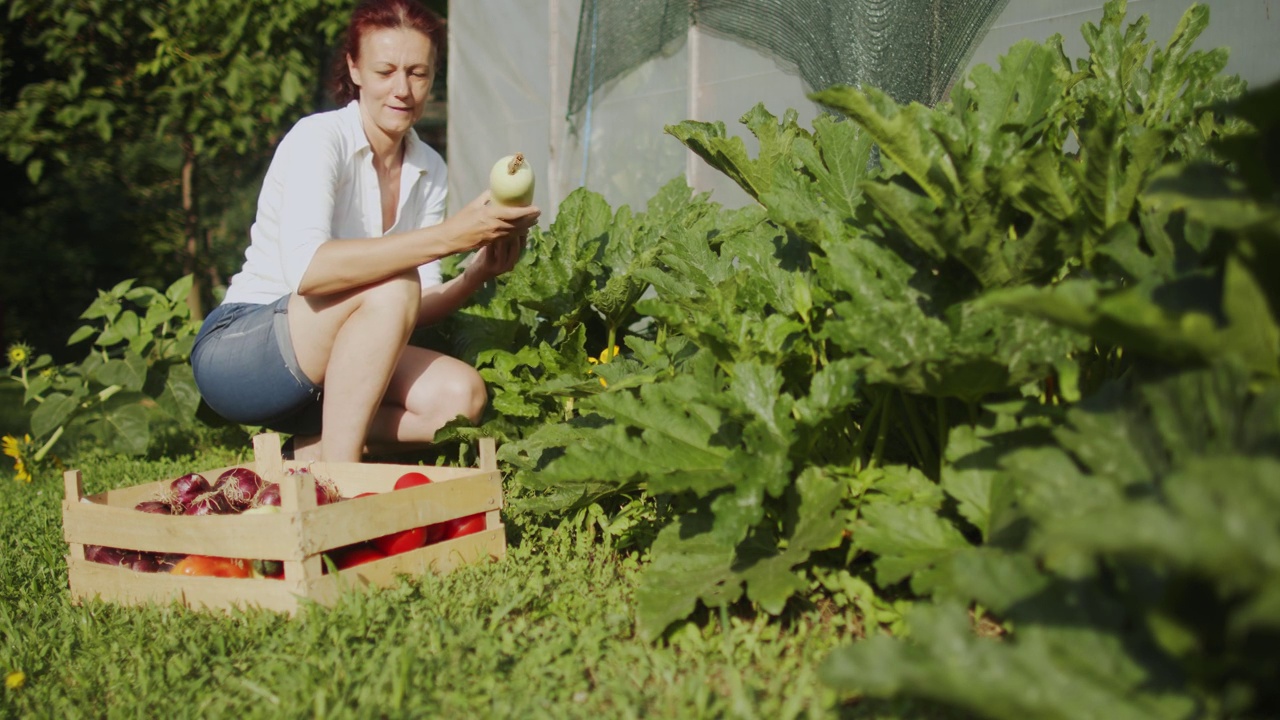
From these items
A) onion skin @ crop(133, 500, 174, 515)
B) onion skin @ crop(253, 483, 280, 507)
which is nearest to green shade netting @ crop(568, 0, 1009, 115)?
onion skin @ crop(253, 483, 280, 507)

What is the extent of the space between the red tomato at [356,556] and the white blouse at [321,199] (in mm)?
806

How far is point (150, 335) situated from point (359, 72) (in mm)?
2107

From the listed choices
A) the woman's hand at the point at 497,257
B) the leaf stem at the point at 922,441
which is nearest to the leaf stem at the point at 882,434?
the leaf stem at the point at 922,441

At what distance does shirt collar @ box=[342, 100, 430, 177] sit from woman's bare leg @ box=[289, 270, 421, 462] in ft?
1.73

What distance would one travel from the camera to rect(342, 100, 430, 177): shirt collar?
11.0 feet

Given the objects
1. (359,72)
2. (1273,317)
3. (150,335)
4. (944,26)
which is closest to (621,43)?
(944,26)

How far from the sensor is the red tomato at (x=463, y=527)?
8.99ft

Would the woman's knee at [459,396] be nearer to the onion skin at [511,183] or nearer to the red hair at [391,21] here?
the onion skin at [511,183]

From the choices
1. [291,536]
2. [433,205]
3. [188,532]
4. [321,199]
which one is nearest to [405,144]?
[433,205]

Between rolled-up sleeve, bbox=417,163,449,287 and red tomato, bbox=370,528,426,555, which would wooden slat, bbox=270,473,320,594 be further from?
rolled-up sleeve, bbox=417,163,449,287

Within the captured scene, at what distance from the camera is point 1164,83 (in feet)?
8.00

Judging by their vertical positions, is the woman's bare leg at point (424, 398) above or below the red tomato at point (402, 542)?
above

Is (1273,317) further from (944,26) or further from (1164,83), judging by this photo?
(944,26)

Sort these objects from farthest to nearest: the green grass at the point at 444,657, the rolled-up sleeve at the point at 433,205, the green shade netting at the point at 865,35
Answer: the green shade netting at the point at 865,35, the rolled-up sleeve at the point at 433,205, the green grass at the point at 444,657
